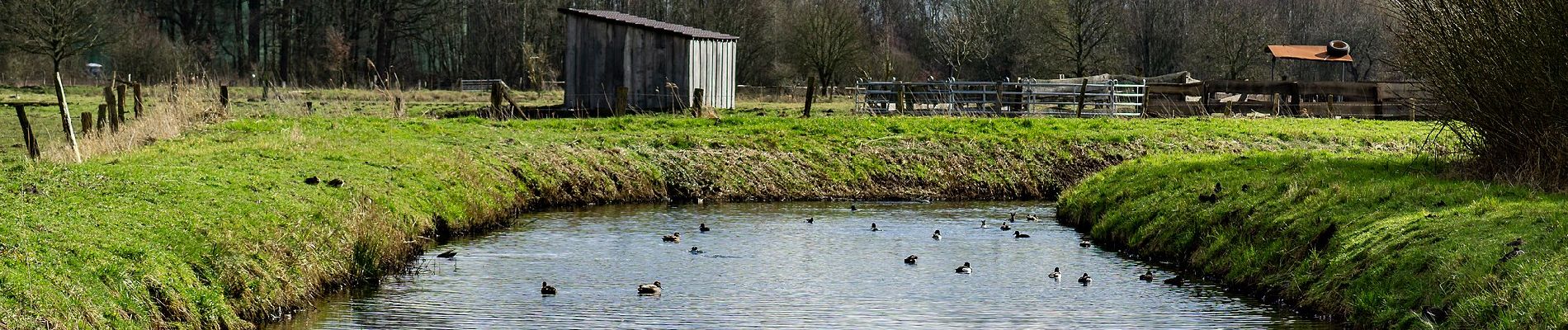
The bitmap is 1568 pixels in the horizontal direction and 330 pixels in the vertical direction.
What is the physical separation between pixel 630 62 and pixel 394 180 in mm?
19425

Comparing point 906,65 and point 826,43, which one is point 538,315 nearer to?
point 826,43

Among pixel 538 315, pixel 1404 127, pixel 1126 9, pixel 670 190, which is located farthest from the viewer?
pixel 1126 9

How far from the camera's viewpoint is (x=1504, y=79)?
57.7 feet

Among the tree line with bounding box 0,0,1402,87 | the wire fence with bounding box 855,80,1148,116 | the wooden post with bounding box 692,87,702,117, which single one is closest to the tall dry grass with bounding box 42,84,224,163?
the wooden post with bounding box 692,87,702,117

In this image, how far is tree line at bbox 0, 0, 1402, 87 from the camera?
227ft

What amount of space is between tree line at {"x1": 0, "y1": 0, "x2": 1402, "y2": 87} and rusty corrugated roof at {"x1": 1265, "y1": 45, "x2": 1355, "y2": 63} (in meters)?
11.7

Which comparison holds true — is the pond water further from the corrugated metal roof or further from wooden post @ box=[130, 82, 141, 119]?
the corrugated metal roof

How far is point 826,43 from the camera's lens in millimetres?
67312

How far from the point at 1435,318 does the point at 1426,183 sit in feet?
19.5

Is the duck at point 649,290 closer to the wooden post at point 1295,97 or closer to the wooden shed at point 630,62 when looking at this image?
the wooden shed at point 630,62

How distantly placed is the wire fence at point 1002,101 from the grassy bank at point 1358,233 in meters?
16.7

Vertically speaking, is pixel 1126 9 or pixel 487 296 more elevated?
pixel 1126 9

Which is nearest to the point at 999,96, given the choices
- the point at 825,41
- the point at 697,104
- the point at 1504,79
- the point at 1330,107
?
the point at 1330,107

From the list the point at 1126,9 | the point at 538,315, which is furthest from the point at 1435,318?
the point at 1126,9
